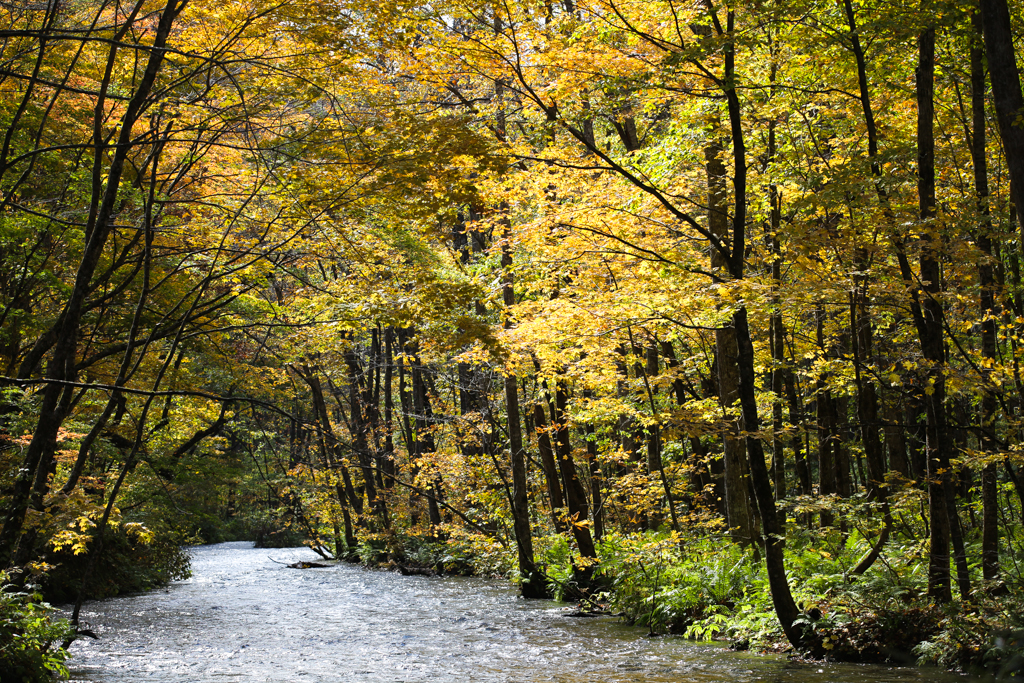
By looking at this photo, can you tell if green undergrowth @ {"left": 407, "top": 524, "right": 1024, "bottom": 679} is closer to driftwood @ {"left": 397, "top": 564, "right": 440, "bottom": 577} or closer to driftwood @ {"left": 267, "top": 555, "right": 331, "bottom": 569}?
driftwood @ {"left": 397, "top": 564, "right": 440, "bottom": 577}

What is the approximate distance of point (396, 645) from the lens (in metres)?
10.5

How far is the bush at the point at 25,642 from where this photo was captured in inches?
270

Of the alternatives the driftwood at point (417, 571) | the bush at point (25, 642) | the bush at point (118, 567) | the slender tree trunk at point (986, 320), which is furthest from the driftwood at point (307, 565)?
the slender tree trunk at point (986, 320)

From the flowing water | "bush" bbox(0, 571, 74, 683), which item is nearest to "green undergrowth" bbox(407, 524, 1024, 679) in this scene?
the flowing water

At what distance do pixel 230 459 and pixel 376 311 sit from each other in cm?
1700

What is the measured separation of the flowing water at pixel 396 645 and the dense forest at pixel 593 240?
0.81 metres

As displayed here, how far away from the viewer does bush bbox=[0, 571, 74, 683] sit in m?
6.86

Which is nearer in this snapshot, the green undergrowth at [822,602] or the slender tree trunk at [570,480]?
the green undergrowth at [822,602]

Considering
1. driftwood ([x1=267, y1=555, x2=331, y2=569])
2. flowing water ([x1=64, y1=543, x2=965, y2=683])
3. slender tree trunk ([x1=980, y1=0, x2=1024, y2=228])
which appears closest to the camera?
slender tree trunk ([x1=980, y1=0, x2=1024, y2=228])

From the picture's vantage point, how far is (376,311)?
9133 millimetres

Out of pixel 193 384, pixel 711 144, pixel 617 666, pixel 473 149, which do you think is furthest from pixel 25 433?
pixel 711 144

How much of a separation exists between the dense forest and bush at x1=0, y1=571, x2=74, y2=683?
0.14 ft

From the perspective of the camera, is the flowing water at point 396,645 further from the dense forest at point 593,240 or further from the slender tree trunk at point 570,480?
the slender tree trunk at point 570,480

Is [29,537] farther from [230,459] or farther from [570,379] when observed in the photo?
[230,459]
